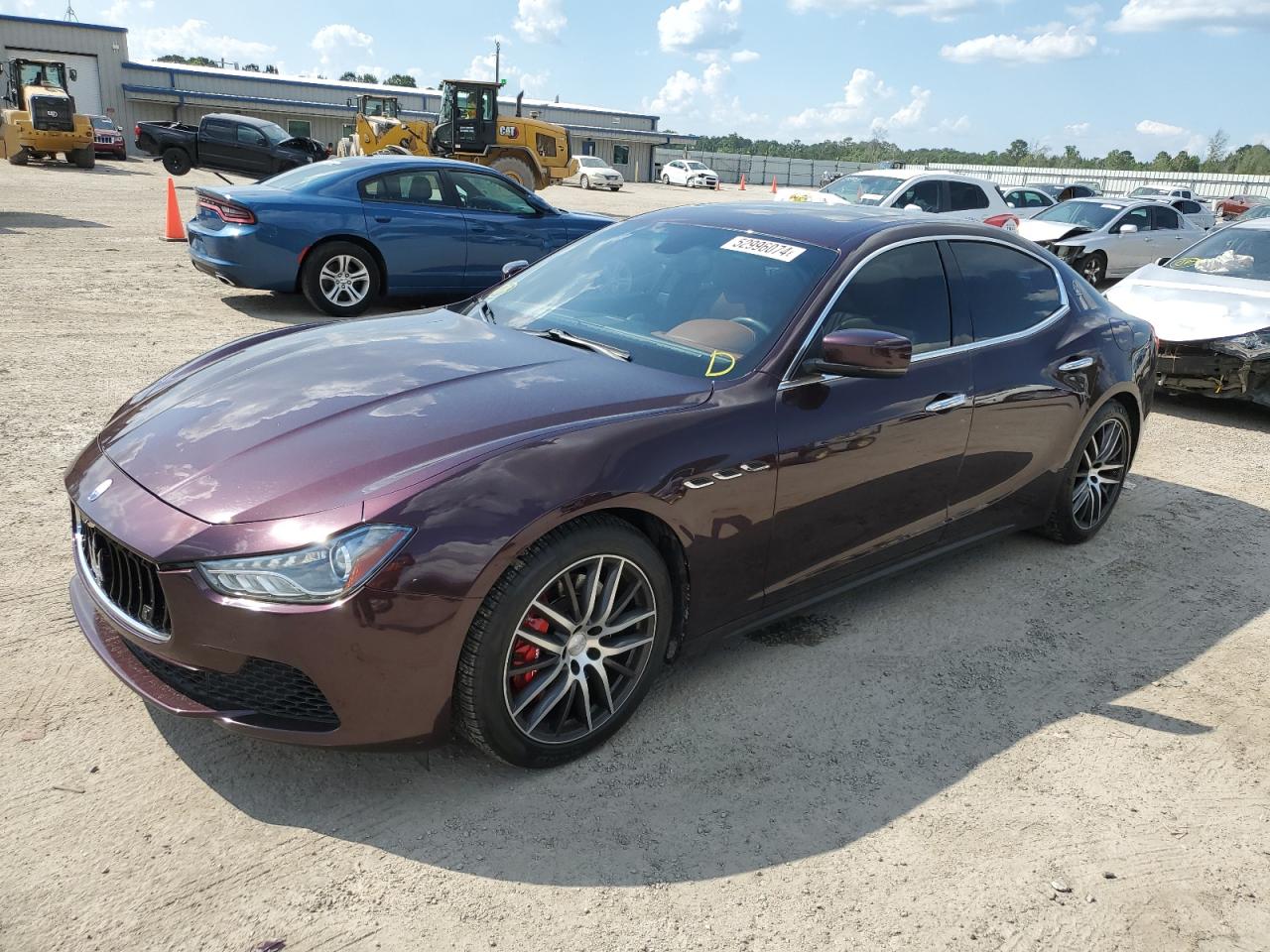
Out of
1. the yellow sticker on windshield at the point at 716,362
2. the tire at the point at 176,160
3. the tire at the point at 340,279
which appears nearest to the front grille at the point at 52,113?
the tire at the point at 176,160

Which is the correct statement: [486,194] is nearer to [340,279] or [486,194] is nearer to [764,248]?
[340,279]

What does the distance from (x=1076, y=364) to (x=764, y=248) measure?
1.78 m

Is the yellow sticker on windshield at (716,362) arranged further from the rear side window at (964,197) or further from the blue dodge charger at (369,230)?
the rear side window at (964,197)

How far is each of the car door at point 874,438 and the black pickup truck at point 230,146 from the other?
85.8ft

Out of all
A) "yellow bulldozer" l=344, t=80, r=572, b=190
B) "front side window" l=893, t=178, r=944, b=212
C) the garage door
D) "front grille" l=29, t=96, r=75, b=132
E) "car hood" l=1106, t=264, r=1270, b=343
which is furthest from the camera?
the garage door

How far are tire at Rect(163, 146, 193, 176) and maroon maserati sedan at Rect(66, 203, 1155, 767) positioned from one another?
90.2 ft

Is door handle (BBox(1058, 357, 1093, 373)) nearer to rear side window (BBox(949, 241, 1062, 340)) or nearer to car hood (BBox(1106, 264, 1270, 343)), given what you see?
rear side window (BBox(949, 241, 1062, 340))

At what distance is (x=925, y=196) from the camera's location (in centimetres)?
1467

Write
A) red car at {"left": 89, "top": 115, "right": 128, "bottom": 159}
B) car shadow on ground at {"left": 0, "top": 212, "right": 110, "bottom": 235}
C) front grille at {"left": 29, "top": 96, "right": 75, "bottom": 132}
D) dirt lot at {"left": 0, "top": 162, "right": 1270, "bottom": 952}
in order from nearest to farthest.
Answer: dirt lot at {"left": 0, "top": 162, "right": 1270, "bottom": 952} < car shadow on ground at {"left": 0, "top": 212, "right": 110, "bottom": 235} < front grille at {"left": 29, "top": 96, "right": 75, "bottom": 132} < red car at {"left": 89, "top": 115, "right": 128, "bottom": 159}

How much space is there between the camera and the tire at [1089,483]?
15.8 feet

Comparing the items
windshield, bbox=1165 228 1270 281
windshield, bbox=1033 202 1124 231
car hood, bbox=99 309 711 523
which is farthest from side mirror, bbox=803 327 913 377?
windshield, bbox=1033 202 1124 231

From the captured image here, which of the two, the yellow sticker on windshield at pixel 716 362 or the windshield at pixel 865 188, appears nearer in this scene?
the yellow sticker on windshield at pixel 716 362

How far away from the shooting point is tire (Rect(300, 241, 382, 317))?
9133mm

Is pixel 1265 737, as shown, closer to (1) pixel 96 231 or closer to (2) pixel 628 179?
(1) pixel 96 231
